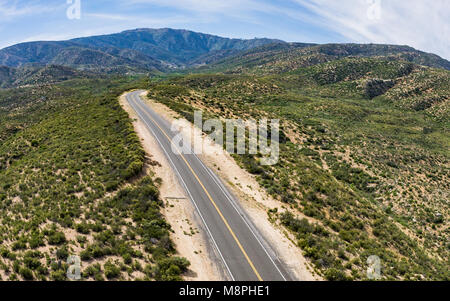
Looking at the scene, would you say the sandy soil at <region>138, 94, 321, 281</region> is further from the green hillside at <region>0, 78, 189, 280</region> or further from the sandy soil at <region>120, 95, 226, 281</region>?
the green hillside at <region>0, 78, 189, 280</region>

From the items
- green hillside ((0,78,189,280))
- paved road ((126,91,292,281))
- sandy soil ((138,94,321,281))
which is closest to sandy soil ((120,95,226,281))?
paved road ((126,91,292,281))

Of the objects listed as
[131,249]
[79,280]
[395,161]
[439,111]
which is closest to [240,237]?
[131,249]

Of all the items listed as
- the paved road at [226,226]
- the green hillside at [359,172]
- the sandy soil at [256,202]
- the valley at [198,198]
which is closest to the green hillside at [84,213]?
the valley at [198,198]

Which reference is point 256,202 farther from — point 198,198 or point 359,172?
point 359,172

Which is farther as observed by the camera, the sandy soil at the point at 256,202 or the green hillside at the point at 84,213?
the sandy soil at the point at 256,202

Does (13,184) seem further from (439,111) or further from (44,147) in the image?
(439,111)

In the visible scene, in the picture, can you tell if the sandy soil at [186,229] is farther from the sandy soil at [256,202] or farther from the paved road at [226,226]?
the sandy soil at [256,202]

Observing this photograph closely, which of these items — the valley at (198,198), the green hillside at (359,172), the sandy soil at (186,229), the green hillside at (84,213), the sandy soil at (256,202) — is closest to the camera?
the green hillside at (84,213)
